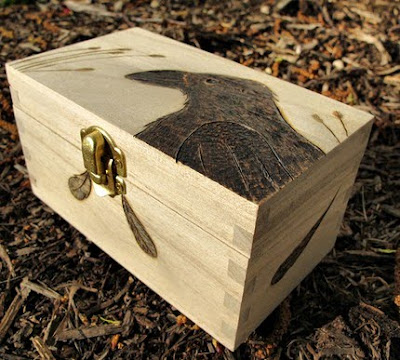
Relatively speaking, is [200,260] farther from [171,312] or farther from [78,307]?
[78,307]

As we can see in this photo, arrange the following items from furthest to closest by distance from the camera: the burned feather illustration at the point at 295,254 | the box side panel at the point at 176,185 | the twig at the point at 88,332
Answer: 1. the twig at the point at 88,332
2. the burned feather illustration at the point at 295,254
3. the box side panel at the point at 176,185

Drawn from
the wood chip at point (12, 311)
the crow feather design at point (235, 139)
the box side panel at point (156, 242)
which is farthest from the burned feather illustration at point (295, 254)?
the wood chip at point (12, 311)

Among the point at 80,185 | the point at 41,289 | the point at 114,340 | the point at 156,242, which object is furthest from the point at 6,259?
the point at 156,242

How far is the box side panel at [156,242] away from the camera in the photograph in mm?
1232

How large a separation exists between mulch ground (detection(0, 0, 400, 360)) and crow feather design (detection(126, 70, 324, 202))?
0.57 meters

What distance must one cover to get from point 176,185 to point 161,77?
1.60 feet

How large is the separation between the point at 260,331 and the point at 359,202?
0.73 m

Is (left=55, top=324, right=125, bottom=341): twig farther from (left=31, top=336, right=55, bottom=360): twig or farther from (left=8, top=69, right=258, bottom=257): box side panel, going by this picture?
(left=8, top=69, right=258, bottom=257): box side panel

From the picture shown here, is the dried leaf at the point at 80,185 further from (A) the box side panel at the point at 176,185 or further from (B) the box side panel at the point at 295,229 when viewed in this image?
(B) the box side panel at the point at 295,229

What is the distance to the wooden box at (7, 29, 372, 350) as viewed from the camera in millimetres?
1145

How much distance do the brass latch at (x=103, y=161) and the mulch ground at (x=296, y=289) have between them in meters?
0.37

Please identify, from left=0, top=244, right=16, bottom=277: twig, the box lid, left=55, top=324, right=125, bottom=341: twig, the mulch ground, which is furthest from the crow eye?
left=0, top=244, right=16, bottom=277: twig

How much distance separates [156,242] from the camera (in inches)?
54.4

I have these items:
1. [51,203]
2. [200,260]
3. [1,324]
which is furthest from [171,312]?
[51,203]
